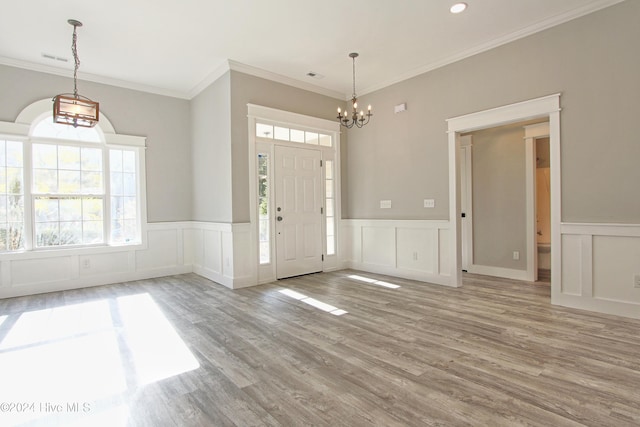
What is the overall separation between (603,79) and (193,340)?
4.87m

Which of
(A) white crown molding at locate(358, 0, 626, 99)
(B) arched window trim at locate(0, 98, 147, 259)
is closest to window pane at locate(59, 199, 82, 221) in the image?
(B) arched window trim at locate(0, 98, 147, 259)

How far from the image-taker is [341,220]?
6199mm

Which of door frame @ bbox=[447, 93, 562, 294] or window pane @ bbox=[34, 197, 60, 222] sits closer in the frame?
door frame @ bbox=[447, 93, 562, 294]

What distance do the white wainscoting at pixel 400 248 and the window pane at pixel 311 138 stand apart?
156cm

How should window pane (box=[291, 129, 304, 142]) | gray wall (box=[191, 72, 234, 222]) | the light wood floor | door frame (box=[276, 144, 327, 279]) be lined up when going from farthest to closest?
window pane (box=[291, 129, 304, 142])
door frame (box=[276, 144, 327, 279])
gray wall (box=[191, 72, 234, 222])
the light wood floor

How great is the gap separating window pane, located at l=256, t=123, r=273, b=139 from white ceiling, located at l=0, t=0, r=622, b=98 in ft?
2.55

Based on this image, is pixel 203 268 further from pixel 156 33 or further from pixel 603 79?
pixel 603 79

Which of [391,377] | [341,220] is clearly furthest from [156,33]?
[391,377]

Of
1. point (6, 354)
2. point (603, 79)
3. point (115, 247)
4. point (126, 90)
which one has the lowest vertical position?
point (6, 354)

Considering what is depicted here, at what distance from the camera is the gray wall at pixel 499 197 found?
5.34 meters

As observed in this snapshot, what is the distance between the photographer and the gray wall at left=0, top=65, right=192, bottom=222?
507 centimetres

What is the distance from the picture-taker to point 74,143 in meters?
5.11

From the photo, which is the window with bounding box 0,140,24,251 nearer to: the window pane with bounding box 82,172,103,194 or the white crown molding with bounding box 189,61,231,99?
the window pane with bounding box 82,172,103,194

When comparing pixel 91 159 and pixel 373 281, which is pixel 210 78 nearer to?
pixel 91 159
